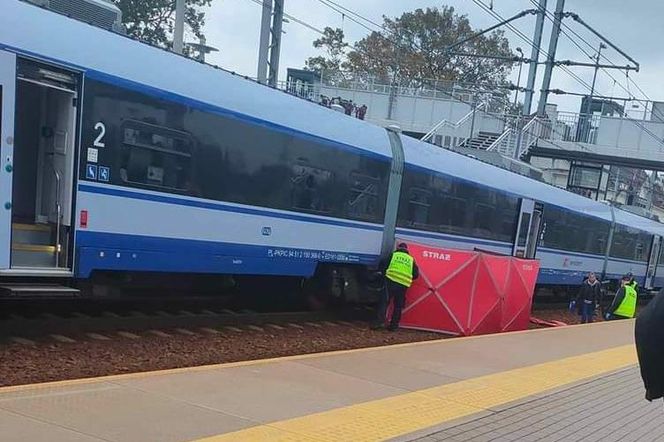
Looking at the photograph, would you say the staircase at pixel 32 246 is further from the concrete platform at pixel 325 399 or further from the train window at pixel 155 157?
the concrete platform at pixel 325 399

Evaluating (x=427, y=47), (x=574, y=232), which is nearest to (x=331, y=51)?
(x=427, y=47)

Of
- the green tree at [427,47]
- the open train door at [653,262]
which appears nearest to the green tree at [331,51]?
the green tree at [427,47]

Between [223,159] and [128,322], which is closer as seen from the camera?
[128,322]

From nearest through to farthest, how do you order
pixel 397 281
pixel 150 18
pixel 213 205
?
pixel 213 205, pixel 397 281, pixel 150 18

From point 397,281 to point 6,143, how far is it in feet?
22.5

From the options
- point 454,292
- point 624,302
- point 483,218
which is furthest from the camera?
point 624,302

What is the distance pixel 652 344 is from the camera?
255 cm

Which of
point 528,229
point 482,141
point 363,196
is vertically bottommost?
point 528,229

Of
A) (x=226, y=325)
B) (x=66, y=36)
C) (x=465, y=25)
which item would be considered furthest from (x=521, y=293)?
(x=465, y=25)

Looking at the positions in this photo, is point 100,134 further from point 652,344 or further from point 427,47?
point 427,47

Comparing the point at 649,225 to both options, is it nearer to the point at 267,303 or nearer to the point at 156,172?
the point at 267,303

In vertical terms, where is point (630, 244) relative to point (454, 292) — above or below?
above

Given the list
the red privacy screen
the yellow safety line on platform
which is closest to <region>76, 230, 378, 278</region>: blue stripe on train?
the red privacy screen

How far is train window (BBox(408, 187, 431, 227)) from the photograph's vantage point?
14.0 meters
